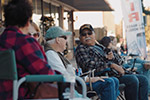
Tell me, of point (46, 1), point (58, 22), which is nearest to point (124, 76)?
point (46, 1)

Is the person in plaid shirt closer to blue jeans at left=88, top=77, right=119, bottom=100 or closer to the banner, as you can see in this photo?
blue jeans at left=88, top=77, right=119, bottom=100

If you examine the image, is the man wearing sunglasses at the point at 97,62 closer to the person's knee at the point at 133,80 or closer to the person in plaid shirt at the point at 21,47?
the person's knee at the point at 133,80

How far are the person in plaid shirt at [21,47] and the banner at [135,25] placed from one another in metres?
4.93

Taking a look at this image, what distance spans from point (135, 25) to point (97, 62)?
3.03 m

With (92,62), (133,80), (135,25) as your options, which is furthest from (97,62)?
(135,25)

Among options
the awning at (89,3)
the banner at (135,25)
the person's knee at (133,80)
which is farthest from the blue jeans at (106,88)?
the awning at (89,3)

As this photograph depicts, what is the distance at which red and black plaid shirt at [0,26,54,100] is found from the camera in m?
2.48

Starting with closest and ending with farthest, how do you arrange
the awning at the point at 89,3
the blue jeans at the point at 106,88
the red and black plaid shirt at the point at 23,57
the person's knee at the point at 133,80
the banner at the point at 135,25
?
1. the red and black plaid shirt at the point at 23,57
2. the blue jeans at the point at 106,88
3. the person's knee at the point at 133,80
4. the banner at the point at 135,25
5. the awning at the point at 89,3

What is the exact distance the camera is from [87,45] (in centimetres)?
466

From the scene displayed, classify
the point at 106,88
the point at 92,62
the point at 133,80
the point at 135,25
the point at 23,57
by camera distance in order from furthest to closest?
the point at 135,25, the point at 133,80, the point at 92,62, the point at 106,88, the point at 23,57

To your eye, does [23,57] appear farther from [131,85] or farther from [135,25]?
[135,25]

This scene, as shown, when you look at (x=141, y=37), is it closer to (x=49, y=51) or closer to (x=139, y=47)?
(x=139, y=47)

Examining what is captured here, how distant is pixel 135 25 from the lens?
7250 millimetres

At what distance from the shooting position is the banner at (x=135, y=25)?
721 cm
